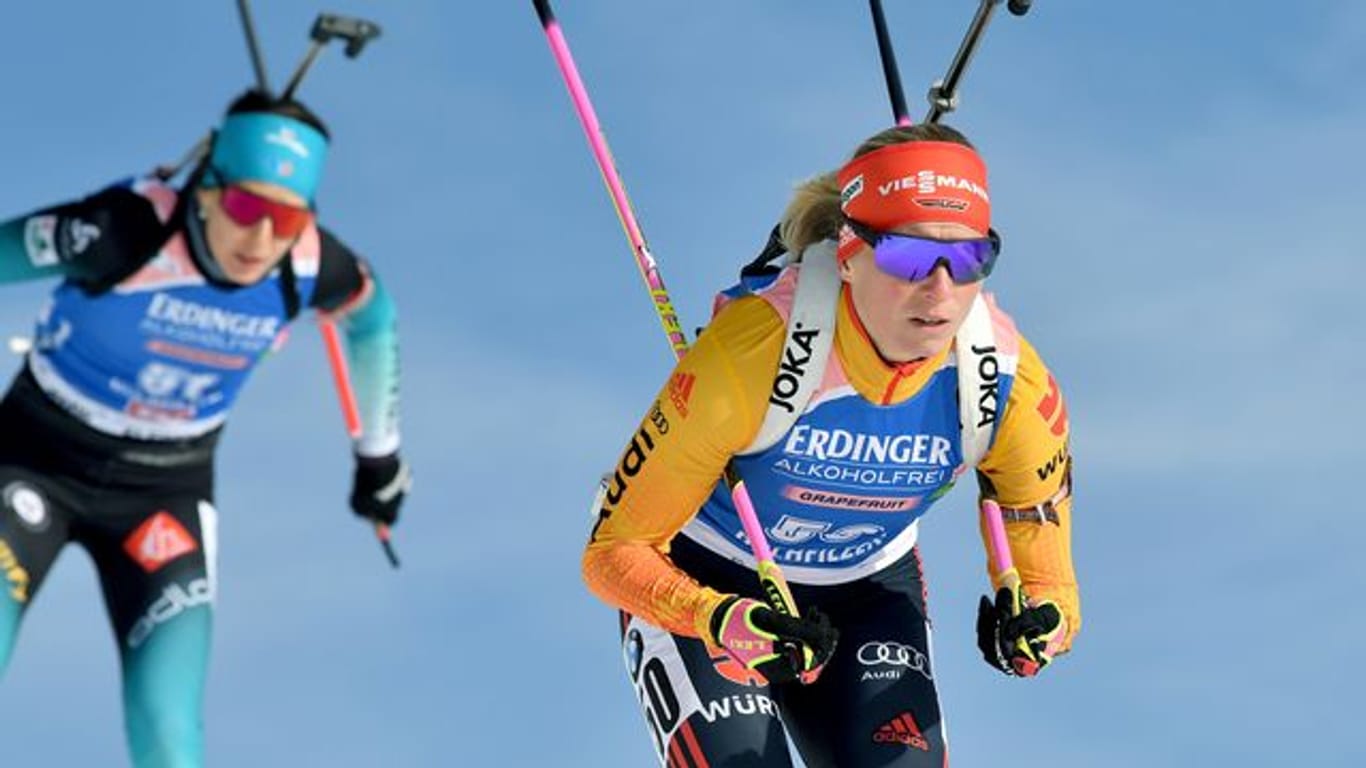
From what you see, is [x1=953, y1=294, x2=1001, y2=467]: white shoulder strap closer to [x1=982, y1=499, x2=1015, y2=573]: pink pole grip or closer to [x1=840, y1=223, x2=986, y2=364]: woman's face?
[x1=840, y1=223, x2=986, y2=364]: woman's face

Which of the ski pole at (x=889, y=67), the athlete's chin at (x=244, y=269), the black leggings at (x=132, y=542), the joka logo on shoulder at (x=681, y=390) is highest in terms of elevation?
the ski pole at (x=889, y=67)

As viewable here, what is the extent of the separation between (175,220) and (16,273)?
56cm

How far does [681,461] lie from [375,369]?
3.70ft

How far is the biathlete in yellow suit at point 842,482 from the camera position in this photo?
825 cm

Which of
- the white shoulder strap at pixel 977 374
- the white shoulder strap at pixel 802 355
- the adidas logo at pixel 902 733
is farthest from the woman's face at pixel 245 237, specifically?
the adidas logo at pixel 902 733

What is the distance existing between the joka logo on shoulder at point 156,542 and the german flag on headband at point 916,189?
2.54 metres

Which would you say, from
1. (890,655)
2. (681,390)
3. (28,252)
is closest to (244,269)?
(28,252)

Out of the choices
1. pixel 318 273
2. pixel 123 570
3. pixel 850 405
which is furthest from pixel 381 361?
pixel 850 405

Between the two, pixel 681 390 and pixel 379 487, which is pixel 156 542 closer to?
pixel 379 487

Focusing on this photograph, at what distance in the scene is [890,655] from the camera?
8.73 meters

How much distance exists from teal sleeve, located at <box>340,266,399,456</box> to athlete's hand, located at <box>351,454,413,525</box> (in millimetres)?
40

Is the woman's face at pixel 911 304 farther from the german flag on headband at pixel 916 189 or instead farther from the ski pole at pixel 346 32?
the ski pole at pixel 346 32

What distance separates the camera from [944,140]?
336 inches

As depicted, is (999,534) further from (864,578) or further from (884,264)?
(884,264)
